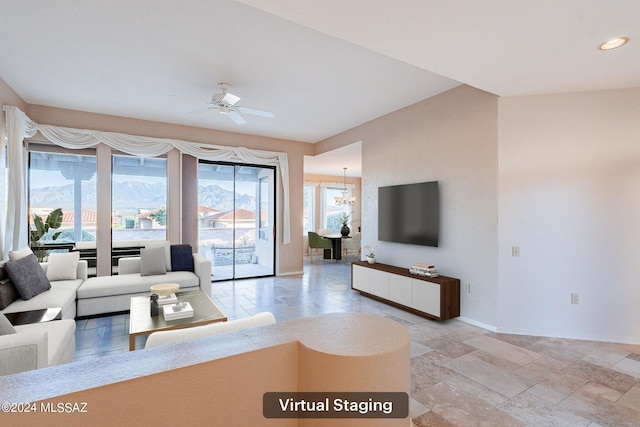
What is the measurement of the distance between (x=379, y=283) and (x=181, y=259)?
318 cm

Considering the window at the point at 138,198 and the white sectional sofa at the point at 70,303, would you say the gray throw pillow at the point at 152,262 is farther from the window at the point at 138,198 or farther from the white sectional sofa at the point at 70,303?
the window at the point at 138,198

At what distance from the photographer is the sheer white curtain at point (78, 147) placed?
3.97m

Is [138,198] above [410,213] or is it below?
above

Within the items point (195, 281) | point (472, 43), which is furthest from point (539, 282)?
point (195, 281)

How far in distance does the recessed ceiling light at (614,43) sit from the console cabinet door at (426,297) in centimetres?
279

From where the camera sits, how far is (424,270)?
4164 millimetres

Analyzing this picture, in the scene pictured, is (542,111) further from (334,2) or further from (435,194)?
(334,2)

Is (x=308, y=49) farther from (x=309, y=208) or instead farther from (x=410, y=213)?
(x=309, y=208)

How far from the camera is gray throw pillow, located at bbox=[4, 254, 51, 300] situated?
3094 mm

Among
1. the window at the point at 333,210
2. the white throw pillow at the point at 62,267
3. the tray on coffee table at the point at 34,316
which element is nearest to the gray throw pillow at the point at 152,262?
the white throw pillow at the point at 62,267

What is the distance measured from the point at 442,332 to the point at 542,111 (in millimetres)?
2854

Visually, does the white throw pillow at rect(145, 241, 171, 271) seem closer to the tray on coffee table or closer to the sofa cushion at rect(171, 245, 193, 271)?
the sofa cushion at rect(171, 245, 193, 271)

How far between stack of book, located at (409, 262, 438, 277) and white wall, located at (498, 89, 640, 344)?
830mm

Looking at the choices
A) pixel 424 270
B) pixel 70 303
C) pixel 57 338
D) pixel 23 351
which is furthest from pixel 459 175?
pixel 70 303
